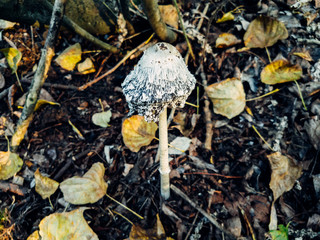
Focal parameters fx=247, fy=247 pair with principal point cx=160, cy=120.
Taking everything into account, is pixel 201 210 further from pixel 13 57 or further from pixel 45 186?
pixel 13 57

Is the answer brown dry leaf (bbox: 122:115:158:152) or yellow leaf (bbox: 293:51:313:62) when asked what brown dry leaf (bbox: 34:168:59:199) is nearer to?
brown dry leaf (bbox: 122:115:158:152)

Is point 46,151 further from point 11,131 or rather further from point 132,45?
point 132,45

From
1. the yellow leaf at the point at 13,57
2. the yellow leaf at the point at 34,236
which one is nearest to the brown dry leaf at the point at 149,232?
the yellow leaf at the point at 34,236

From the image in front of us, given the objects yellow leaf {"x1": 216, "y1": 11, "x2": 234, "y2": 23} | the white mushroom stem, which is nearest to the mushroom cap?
the white mushroom stem

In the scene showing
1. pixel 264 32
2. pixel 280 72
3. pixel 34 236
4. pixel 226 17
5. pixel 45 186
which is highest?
pixel 226 17

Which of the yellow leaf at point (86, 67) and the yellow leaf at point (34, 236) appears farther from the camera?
the yellow leaf at point (86, 67)

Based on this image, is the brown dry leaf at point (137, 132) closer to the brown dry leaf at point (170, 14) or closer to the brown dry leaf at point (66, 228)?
the brown dry leaf at point (66, 228)

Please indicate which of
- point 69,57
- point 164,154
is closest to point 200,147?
point 164,154

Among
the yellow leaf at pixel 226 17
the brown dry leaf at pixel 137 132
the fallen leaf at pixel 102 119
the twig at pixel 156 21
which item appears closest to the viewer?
the twig at pixel 156 21
